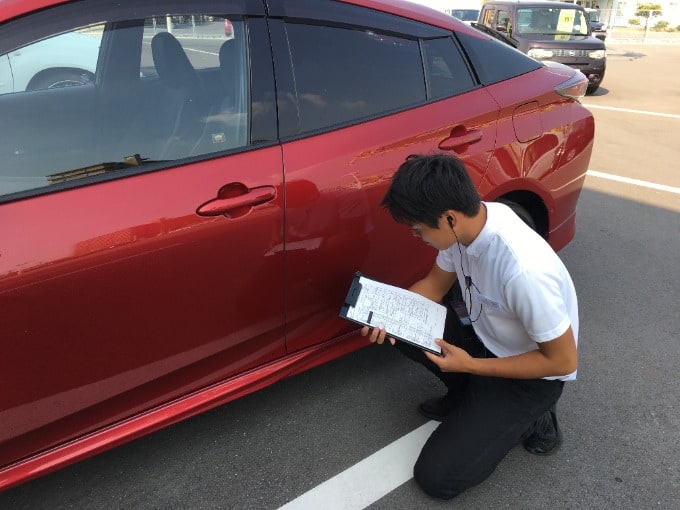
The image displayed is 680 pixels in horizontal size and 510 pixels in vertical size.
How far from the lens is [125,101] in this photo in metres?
1.68

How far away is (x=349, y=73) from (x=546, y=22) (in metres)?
9.29

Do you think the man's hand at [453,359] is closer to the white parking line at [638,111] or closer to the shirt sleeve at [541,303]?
the shirt sleeve at [541,303]

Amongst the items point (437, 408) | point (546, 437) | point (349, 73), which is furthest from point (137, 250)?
point (546, 437)

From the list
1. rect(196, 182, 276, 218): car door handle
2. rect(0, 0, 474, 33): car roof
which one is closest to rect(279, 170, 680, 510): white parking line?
rect(196, 182, 276, 218): car door handle

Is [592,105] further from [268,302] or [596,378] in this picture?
[268,302]

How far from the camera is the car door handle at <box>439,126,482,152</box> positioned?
2.10 m

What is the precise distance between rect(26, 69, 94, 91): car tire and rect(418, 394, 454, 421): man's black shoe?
6.09 ft

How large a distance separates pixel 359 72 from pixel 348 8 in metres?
0.23

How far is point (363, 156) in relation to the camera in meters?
1.88

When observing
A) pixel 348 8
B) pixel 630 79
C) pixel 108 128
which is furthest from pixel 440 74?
pixel 630 79

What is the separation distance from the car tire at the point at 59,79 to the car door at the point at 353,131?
86 centimetres

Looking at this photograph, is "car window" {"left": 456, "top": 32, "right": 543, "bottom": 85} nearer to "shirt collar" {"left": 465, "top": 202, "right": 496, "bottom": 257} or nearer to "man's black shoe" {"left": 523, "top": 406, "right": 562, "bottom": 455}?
"shirt collar" {"left": 465, "top": 202, "right": 496, "bottom": 257}

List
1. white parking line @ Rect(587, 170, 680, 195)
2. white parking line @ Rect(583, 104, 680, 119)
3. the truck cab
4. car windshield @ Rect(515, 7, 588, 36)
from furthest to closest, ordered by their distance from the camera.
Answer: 1. car windshield @ Rect(515, 7, 588, 36)
2. the truck cab
3. white parking line @ Rect(583, 104, 680, 119)
4. white parking line @ Rect(587, 170, 680, 195)

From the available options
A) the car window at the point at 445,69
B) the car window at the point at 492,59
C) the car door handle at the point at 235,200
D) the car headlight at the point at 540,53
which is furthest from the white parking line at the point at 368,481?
the car headlight at the point at 540,53
